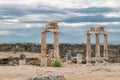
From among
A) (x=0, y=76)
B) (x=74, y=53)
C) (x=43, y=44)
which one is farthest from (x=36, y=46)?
(x=0, y=76)

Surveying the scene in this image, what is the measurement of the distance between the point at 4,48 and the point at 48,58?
23.3 meters

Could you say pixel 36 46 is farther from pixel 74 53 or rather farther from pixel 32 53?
pixel 74 53

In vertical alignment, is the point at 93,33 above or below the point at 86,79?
above

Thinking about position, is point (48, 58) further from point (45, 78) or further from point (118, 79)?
point (45, 78)

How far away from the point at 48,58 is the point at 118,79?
79.9 ft

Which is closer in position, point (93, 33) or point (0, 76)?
point (0, 76)

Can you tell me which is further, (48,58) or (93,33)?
(93,33)

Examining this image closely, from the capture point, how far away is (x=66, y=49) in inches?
2719

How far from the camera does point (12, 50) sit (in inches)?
2778

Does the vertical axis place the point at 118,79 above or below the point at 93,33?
below

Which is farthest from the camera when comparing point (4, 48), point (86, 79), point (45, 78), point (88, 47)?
point (4, 48)

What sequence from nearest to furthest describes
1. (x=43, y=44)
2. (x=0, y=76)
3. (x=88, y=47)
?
(x=0, y=76) < (x=43, y=44) < (x=88, y=47)

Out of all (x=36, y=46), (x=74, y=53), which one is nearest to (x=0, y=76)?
(x=74, y=53)

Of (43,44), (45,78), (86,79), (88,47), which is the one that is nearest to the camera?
(45,78)
